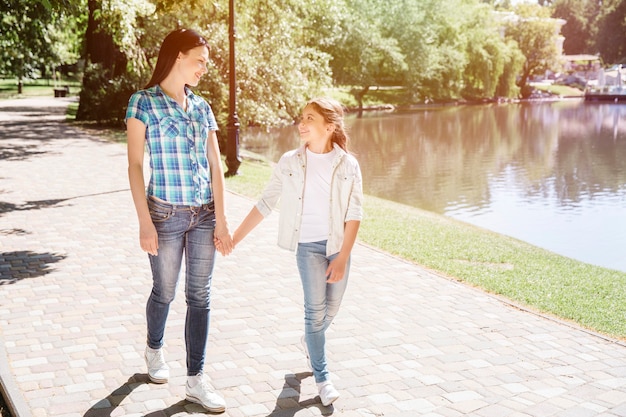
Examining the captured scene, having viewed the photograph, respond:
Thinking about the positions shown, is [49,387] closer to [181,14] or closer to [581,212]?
[581,212]

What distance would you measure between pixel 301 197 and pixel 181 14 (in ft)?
61.6

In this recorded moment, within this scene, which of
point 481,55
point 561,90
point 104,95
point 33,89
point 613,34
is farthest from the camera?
point 613,34

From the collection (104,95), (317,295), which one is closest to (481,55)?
(104,95)

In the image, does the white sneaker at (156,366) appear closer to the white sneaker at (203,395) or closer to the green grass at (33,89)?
the white sneaker at (203,395)

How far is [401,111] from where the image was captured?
5353 centimetres

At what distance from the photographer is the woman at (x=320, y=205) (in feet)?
14.0

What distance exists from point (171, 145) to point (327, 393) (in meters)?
1.72

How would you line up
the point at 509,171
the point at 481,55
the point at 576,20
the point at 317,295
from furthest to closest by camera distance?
1. the point at 576,20
2. the point at 481,55
3. the point at 509,171
4. the point at 317,295

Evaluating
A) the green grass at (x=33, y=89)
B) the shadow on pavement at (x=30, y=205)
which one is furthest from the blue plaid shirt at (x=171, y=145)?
the green grass at (x=33, y=89)

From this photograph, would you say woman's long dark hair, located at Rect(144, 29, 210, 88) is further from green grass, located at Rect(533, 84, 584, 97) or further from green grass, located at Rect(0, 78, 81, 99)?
green grass, located at Rect(533, 84, 584, 97)

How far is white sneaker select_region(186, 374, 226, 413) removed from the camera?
430cm

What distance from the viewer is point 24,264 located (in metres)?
7.86

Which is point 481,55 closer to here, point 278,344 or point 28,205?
point 28,205

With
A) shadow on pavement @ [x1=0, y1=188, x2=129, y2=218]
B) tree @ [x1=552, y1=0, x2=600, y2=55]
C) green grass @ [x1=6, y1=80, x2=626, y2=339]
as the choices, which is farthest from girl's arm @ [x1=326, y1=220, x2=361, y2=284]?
tree @ [x1=552, y1=0, x2=600, y2=55]
